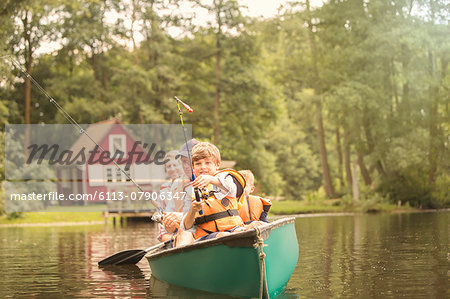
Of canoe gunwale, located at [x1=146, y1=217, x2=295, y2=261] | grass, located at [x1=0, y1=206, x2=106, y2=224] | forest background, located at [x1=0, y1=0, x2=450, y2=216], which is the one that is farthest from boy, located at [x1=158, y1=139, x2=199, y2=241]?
grass, located at [x1=0, y1=206, x2=106, y2=224]

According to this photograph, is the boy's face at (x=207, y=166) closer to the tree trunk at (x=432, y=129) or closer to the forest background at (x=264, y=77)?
the forest background at (x=264, y=77)

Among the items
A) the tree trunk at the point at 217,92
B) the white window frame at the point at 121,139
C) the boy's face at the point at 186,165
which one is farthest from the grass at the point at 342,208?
the boy's face at the point at 186,165

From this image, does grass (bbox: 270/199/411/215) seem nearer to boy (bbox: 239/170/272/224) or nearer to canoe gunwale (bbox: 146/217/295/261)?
boy (bbox: 239/170/272/224)

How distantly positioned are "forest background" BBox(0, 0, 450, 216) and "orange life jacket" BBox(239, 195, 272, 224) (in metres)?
20.9

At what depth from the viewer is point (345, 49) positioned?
35.2 metres

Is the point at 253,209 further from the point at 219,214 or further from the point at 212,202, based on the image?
the point at 212,202

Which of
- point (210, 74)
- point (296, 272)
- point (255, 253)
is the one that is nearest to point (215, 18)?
point (210, 74)

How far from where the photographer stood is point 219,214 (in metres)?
7.48

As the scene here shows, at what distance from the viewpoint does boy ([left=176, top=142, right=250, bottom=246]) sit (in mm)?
7012

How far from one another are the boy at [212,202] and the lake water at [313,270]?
0.81 metres

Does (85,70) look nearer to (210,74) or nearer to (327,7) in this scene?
(210,74)

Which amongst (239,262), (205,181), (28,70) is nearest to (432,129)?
(28,70)

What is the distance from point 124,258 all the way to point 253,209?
4622 millimetres

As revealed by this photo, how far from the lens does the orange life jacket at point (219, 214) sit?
24.0ft
